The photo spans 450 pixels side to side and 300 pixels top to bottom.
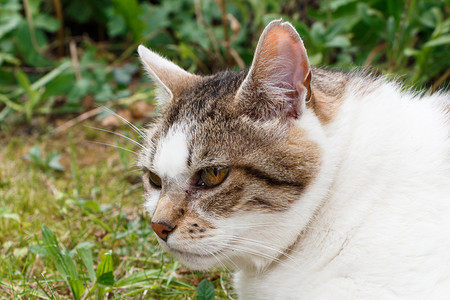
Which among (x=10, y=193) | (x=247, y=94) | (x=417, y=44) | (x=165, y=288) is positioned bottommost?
(x=10, y=193)

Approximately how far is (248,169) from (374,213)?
48cm

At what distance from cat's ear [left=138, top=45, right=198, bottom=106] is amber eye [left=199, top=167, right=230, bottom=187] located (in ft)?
1.62

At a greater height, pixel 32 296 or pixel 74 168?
pixel 32 296

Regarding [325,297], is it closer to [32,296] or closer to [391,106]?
[391,106]

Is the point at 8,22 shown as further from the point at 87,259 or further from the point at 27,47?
the point at 87,259

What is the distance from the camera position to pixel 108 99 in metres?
4.37

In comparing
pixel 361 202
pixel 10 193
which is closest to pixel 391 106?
pixel 361 202

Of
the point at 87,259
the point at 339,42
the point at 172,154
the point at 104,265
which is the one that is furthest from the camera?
the point at 339,42

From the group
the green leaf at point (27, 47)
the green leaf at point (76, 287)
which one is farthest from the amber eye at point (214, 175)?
the green leaf at point (27, 47)

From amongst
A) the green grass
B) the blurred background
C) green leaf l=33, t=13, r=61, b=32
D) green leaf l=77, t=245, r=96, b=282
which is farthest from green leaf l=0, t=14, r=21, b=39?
green leaf l=77, t=245, r=96, b=282

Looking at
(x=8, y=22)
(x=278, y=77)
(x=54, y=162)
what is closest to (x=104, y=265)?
(x=278, y=77)

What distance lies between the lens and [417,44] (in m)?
4.12

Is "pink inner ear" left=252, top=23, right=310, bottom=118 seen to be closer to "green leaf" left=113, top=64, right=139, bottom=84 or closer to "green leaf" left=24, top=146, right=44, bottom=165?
"green leaf" left=24, top=146, right=44, bottom=165

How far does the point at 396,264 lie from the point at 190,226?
2.37 feet
